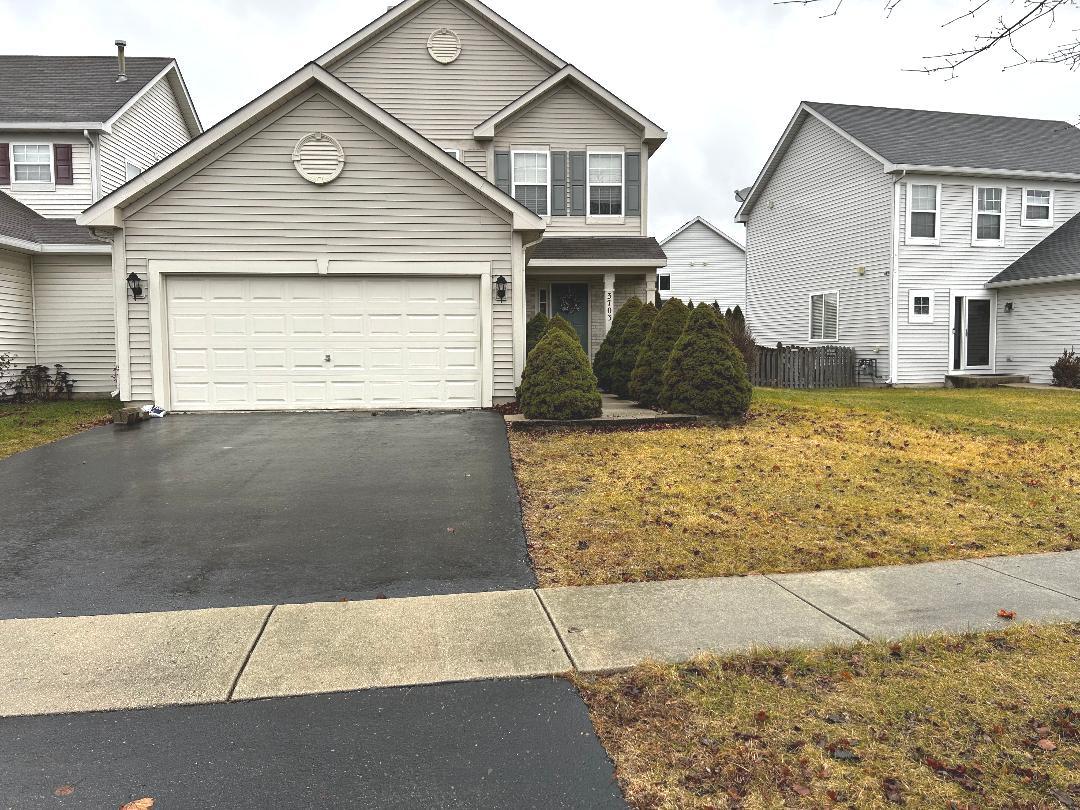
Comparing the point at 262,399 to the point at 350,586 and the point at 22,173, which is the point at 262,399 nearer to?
the point at 350,586

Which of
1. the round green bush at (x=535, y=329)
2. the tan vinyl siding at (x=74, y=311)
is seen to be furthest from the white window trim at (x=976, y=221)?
the tan vinyl siding at (x=74, y=311)

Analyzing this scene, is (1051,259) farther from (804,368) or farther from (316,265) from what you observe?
(316,265)

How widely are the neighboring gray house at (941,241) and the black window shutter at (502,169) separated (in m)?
10.3

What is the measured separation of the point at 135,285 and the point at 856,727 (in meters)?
12.5

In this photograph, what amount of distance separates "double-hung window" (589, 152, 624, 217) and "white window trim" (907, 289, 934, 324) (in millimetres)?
8800

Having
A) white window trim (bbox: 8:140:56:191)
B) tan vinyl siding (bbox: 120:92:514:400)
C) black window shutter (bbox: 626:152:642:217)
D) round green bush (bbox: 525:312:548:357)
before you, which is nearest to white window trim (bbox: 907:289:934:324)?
black window shutter (bbox: 626:152:642:217)

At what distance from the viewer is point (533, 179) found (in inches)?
699

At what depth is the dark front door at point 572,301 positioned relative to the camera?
1852cm

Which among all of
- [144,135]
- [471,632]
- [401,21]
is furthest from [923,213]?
[144,135]

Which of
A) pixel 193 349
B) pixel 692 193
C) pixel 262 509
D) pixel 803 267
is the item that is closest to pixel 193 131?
pixel 193 349

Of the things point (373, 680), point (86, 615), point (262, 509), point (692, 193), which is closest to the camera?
point (373, 680)

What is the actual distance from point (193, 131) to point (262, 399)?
51.9 ft

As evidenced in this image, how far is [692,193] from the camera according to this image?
72.3 metres

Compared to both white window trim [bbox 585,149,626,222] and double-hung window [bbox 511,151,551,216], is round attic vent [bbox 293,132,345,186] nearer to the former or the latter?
double-hung window [bbox 511,151,551,216]
